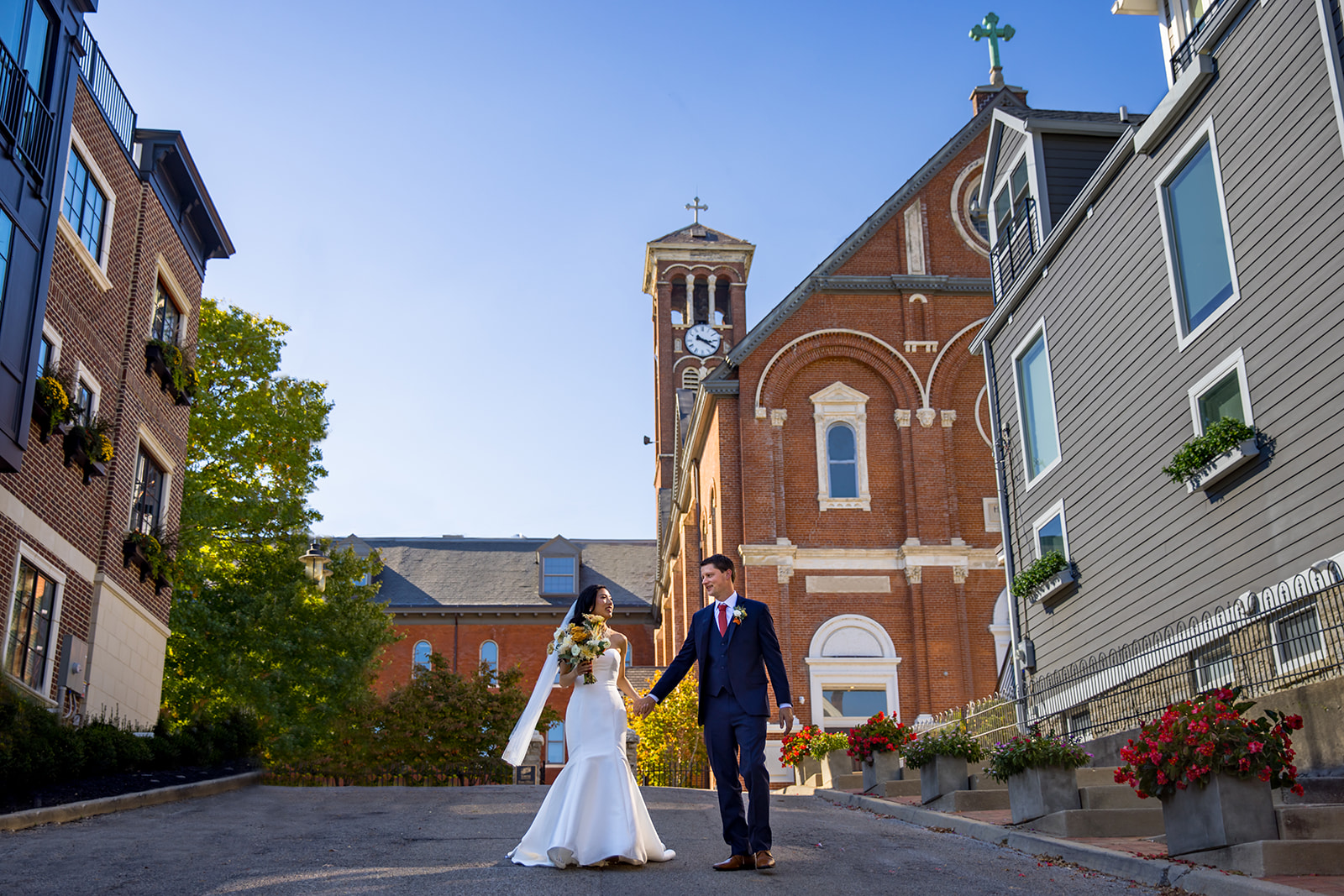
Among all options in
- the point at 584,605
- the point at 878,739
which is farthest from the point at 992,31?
the point at 584,605

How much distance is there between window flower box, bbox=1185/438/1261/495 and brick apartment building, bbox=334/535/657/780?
39344 millimetres

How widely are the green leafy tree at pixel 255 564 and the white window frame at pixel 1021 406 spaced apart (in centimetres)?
1766

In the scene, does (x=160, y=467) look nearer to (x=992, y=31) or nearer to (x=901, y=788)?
(x=901, y=788)

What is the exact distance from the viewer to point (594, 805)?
8.50 meters

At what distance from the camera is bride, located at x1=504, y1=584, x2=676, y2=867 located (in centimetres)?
831

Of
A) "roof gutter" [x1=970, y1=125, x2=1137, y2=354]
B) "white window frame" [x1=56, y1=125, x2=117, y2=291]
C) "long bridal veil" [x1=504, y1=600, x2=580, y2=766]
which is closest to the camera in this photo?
"long bridal veil" [x1=504, y1=600, x2=580, y2=766]

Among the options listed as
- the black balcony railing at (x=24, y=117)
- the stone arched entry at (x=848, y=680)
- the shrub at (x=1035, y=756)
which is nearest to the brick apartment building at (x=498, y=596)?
the stone arched entry at (x=848, y=680)

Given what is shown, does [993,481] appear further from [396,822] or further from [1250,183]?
[396,822]

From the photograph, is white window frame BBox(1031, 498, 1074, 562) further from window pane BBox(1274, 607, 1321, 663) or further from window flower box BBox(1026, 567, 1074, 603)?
window pane BBox(1274, 607, 1321, 663)

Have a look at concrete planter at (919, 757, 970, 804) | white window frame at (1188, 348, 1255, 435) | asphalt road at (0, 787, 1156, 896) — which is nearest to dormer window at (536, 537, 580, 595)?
asphalt road at (0, 787, 1156, 896)

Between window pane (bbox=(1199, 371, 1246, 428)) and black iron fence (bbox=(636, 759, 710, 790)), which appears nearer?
window pane (bbox=(1199, 371, 1246, 428))

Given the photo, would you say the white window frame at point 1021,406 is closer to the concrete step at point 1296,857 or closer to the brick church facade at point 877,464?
the concrete step at point 1296,857

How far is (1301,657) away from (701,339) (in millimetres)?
43712

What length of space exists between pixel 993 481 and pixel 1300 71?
2058 centimetres
